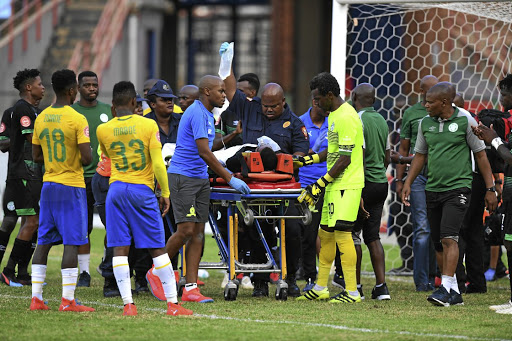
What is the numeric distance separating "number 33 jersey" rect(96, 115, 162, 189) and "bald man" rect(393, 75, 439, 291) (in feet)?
11.9

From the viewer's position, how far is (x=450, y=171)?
8711 mm

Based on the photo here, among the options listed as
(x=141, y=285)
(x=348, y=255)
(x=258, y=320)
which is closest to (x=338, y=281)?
(x=348, y=255)

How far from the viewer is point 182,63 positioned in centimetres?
4553

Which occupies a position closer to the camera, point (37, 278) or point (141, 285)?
point (37, 278)

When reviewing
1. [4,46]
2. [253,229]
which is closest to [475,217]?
[253,229]

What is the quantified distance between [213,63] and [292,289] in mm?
33271

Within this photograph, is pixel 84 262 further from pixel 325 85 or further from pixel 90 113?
pixel 325 85

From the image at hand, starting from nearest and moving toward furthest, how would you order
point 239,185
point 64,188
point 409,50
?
point 64,188 < point 239,185 < point 409,50

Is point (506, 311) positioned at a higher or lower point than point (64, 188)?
lower

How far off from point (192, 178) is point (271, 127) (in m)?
1.22

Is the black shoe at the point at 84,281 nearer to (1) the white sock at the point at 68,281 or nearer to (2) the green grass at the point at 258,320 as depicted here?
(2) the green grass at the point at 258,320

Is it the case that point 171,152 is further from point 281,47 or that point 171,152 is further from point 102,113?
point 281,47

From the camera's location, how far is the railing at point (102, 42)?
78.7 feet

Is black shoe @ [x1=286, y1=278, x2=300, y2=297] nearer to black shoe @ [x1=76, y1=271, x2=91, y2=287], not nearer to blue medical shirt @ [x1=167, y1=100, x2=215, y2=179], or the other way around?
blue medical shirt @ [x1=167, y1=100, x2=215, y2=179]
